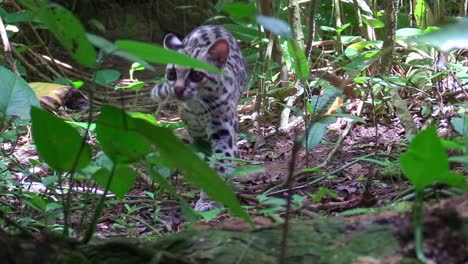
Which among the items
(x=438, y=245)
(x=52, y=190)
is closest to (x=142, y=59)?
(x=438, y=245)

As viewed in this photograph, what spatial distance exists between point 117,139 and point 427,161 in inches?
25.0

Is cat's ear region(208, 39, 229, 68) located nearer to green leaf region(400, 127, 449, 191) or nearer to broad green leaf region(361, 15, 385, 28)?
broad green leaf region(361, 15, 385, 28)

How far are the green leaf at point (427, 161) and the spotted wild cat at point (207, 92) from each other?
281 centimetres

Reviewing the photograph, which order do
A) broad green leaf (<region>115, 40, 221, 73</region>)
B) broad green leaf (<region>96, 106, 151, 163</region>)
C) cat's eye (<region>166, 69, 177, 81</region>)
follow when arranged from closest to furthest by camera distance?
broad green leaf (<region>115, 40, 221, 73</region>), broad green leaf (<region>96, 106, 151, 163</region>), cat's eye (<region>166, 69, 177, 81</region>)

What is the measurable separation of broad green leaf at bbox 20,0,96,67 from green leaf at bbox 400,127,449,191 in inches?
22.4

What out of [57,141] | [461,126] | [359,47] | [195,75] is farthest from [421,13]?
[57,141]

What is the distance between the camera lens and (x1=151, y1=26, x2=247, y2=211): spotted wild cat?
3871 millimetres

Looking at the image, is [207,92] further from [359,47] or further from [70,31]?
[70,31]

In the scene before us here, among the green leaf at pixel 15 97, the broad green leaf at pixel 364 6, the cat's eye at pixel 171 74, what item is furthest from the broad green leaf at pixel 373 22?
the green leaf at pixel 15 97

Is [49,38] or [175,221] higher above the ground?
[49,38]

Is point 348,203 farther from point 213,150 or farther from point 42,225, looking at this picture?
point 213,150

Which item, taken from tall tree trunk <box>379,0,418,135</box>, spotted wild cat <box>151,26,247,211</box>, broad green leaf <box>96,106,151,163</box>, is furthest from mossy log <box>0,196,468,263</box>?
spotted wild cat <box>151,26,247,211</box>

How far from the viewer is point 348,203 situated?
220cm

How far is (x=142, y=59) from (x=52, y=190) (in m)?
1.60
